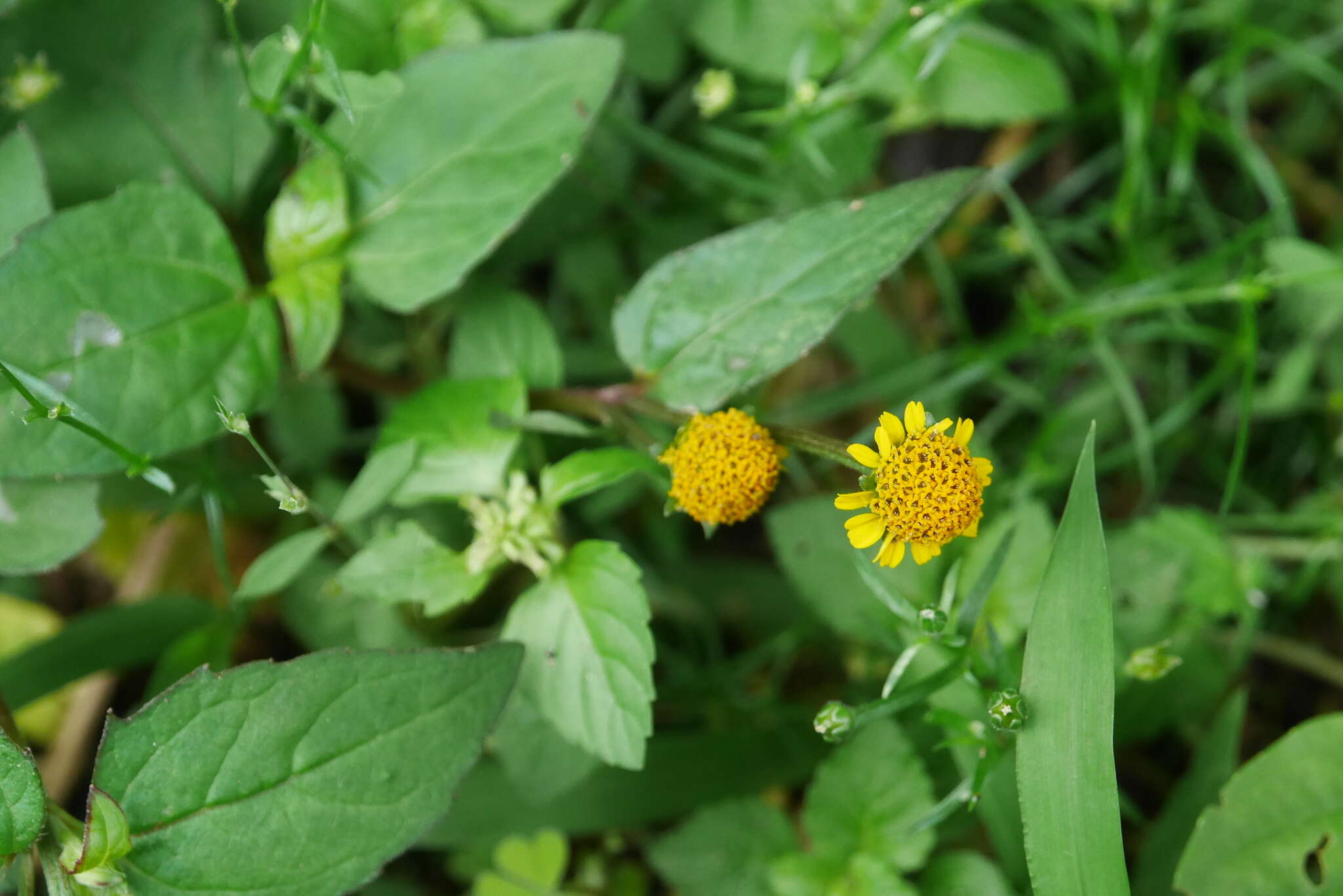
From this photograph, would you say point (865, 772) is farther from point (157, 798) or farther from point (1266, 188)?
point (1266, 188)

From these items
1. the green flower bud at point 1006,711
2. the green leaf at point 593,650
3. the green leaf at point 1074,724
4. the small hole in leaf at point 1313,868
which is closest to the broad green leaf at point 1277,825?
the small hole in leaf at point 1313,868

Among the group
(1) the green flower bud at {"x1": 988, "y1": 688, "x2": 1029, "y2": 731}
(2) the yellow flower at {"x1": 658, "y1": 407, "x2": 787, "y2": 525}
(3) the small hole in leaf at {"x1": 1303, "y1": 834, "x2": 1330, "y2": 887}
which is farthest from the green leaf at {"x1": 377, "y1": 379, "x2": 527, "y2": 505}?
(3) the small hole in leaf at {"x1": 1303, "y1": 834, "x2": 1330, "y2": 887}

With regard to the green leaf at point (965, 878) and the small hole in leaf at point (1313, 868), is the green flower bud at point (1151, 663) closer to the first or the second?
the green leaf at point (965, 878)

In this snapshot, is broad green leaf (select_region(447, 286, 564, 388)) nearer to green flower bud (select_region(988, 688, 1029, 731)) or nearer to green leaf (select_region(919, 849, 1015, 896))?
green flower bud (select_region(988, 688, 1029, 731))

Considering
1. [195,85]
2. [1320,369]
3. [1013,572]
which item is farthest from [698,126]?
[1320,369]

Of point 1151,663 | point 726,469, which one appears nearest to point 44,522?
point 726,469

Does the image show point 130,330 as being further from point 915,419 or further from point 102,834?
point 915,419
